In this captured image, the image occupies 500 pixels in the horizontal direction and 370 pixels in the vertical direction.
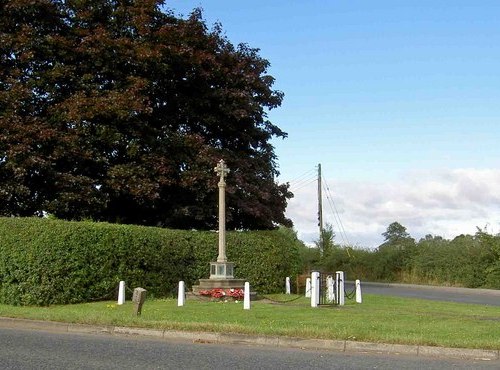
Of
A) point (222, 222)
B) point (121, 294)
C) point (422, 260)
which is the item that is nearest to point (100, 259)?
point (121, 294)

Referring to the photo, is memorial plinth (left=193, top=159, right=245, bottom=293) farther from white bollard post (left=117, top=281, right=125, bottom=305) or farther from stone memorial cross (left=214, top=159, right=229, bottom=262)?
white bollard post (left=117, top=281, right=125, bottom=305)

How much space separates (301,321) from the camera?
573 inches

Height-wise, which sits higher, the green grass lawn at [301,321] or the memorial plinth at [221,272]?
the memorial plinth at [221,272]

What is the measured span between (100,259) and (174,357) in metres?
10.4

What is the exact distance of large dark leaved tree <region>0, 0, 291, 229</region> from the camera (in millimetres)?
24516

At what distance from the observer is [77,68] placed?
26.5 meters

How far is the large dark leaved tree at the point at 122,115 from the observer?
80.4ft

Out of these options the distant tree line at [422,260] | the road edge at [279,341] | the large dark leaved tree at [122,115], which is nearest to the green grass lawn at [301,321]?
the road edge at [279,341]

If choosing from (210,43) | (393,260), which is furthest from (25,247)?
(393,260)

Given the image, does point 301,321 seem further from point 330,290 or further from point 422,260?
point 422,260

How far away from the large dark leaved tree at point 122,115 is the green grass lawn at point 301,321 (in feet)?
24.1

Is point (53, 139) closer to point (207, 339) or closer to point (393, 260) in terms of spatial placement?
point (207, 339)

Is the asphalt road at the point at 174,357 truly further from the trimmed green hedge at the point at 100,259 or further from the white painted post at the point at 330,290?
the white painted post at the point at 330,290

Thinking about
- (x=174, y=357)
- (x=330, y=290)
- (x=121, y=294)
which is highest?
(x=330, y=290)
